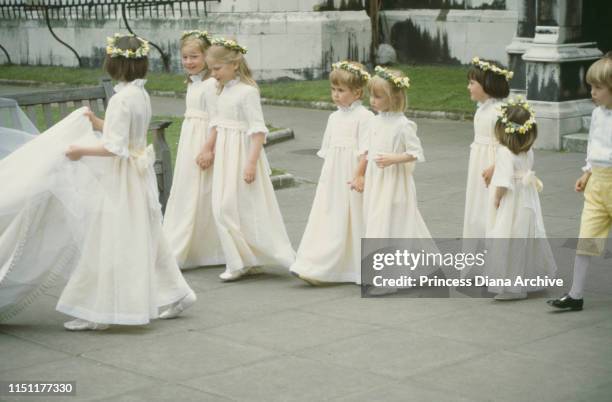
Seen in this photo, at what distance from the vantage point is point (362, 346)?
6777 millimetres

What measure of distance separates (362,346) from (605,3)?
9.96 metres

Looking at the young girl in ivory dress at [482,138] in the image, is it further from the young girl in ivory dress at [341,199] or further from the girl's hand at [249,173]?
the girl's hand at [249,173]

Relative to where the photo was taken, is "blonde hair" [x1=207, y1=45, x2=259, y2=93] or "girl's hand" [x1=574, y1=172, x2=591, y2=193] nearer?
"girl's hand" [x1=574, y1=172, x2=591, y2=193]

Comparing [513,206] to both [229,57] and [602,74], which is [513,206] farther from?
[229,57]

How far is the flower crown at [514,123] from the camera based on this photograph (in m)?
7.72

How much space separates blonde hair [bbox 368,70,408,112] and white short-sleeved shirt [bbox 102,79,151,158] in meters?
1.68

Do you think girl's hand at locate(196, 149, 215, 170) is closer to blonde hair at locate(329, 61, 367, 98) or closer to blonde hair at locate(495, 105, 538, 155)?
blonde hair at locate(329, 61, 367, 98)

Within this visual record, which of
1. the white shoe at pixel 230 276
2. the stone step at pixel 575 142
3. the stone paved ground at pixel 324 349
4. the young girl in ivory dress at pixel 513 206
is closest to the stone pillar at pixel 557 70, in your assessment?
the stone step at pixel 575 142

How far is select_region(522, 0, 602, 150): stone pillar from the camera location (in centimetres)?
1459

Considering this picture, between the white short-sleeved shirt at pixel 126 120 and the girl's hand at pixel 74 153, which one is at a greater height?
the white short-sleeved shirt at pixel 126 120

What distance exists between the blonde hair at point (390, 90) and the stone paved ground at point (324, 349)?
134cm

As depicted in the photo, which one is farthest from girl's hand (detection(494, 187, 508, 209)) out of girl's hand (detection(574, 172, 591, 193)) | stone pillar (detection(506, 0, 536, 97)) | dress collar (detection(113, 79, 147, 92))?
stone pillar (detection(506, 0, 536, 97))

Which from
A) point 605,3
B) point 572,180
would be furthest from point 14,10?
point 572,180

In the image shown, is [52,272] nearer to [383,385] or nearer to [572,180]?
[383,385]
